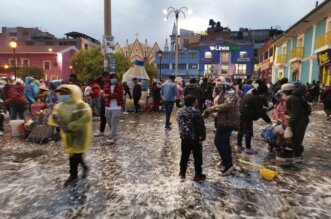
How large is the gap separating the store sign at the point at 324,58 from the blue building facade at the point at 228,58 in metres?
41.0

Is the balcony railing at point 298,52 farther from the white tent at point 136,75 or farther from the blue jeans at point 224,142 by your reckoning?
the blue jeans at point 224,142

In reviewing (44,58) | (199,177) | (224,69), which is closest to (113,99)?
(199,177)

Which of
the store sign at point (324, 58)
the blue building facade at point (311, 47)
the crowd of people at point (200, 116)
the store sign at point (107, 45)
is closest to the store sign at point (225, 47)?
the blue building facade at point (311, 47)

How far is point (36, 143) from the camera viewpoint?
27.9 feet

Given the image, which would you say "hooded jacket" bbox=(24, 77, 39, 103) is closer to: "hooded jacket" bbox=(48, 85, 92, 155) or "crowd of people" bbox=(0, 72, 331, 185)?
"crowd of people" bbox=(0, 72, 331, 185)

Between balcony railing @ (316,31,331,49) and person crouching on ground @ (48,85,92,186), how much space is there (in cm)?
1999

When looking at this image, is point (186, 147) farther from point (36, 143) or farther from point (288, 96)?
point (36, 143)

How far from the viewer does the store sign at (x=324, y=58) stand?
21.4 meters

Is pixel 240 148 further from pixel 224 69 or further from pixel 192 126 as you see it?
pixel 224 69

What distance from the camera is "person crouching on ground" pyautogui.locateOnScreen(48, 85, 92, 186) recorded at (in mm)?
5160

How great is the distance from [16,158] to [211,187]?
435 centimetres

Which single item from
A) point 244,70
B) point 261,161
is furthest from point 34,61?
point 261,161

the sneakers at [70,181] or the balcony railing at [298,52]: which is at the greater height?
the balcony railing at [298,52]

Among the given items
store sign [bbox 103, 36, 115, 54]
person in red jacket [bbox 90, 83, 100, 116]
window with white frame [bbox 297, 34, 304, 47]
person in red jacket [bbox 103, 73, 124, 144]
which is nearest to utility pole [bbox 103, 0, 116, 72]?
store sign [bbox 103, 36, 115, 54]
